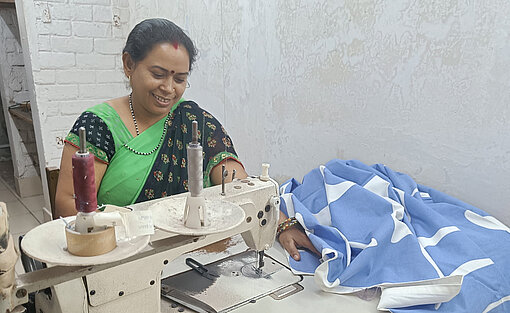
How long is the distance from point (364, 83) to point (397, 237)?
58 centimetres

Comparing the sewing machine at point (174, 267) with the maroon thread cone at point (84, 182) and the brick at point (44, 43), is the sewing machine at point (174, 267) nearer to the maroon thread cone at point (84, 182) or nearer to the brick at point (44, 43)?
the maroon thread cone at point (84, 182)

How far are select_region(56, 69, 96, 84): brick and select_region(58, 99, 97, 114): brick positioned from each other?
57 millimetres

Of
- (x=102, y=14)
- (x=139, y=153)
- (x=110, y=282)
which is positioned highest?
(x=102, y=14)

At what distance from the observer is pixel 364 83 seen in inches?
50.3

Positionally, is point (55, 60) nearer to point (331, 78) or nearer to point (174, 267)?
point (174, 267)

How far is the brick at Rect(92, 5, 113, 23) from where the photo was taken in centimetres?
95

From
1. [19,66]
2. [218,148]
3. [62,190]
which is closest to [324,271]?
[218,148]

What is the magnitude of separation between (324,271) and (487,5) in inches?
33.0

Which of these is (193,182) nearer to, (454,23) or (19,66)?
(454,23)

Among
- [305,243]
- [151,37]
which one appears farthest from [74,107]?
[305,243]

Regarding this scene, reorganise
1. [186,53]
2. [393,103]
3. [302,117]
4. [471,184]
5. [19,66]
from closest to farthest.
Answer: [186,53], [471,184], [393,103], [302,117], [19,66]

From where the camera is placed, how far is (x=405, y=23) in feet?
3.78

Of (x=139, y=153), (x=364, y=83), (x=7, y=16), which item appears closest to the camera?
(x=139, y=153)

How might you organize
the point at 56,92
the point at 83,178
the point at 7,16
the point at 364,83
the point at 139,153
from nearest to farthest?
the point at 83,178 < the point at 139,153 < the point at 56,92 < the point at 364,83 < the point at 7,16
